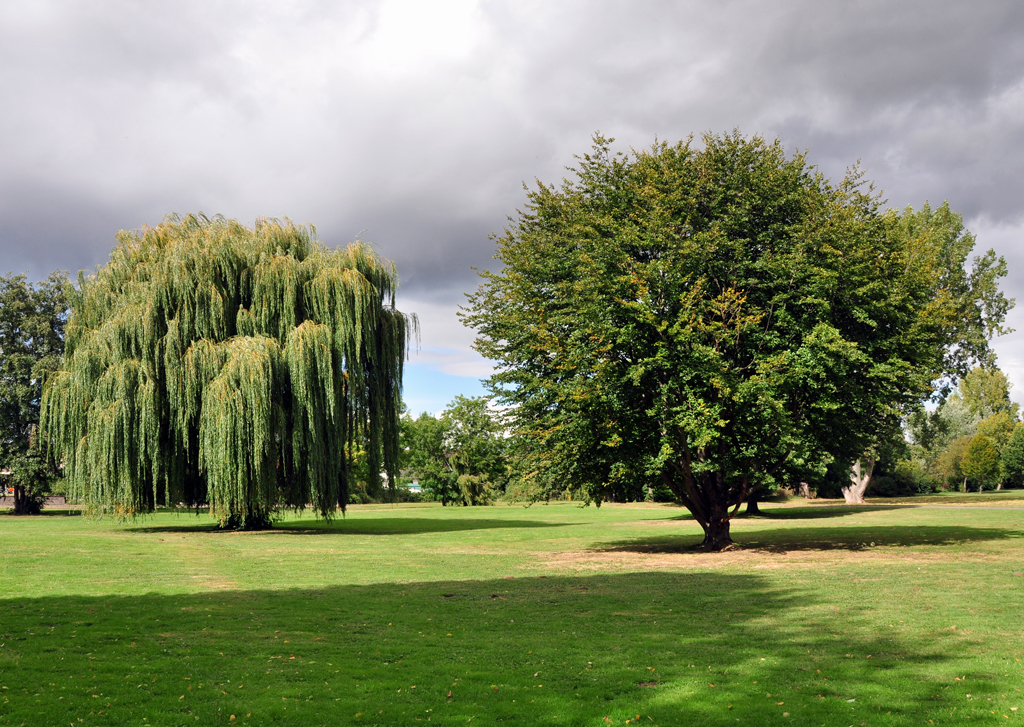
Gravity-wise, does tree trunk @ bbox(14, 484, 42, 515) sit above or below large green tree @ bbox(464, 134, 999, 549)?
below

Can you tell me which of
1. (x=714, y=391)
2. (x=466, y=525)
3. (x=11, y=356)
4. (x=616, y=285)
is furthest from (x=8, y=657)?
(x=11, y=356)

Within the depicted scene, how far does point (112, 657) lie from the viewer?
28.3 feet

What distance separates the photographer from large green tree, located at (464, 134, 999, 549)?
68.2ft

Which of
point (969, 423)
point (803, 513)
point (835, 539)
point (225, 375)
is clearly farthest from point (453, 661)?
point (969, 423)

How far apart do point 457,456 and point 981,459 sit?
55303 millimetres

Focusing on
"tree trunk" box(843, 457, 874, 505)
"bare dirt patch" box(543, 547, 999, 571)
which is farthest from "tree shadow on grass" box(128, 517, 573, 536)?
"tree trunk" box(843, 457, 874, 505)

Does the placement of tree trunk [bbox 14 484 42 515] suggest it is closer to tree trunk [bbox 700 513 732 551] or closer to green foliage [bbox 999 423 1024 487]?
tree trunk [bbox 700 513 732 551]

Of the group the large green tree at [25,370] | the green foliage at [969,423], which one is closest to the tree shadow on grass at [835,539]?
the large green tree at [25,370]

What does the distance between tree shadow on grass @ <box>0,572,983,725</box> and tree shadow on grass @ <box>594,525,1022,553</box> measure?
12.1 metres

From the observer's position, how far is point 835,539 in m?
27.8

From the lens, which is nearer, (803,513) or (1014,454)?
(803,513)

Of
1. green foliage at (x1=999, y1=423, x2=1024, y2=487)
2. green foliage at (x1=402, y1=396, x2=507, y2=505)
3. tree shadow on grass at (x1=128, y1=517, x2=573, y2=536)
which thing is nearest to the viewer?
tree shadow on grass at (x1=128, y1=517, x2=573, y2=536)

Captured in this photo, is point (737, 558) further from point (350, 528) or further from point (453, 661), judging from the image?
point (350, 528)

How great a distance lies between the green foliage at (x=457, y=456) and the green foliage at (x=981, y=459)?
164ft
